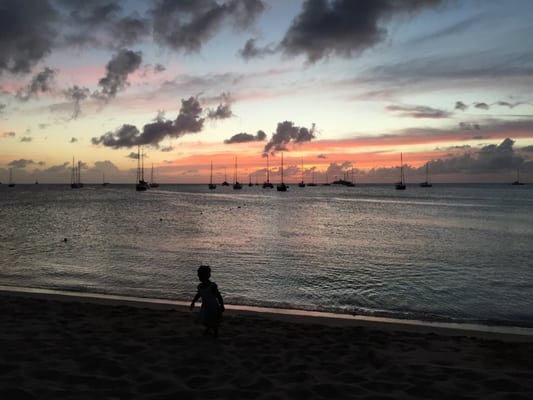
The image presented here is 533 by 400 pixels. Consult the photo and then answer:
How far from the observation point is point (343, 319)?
40.4 feet

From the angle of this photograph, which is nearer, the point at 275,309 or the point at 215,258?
the point at 275,309

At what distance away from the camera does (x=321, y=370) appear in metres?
7.14

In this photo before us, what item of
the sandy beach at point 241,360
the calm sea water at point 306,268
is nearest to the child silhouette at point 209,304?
the sandy beach at point 241,360

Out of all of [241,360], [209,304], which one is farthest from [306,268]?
[241,360]

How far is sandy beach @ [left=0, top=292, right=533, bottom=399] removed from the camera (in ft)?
20.1

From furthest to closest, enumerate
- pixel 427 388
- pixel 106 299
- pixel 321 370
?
pixel 106 299 < pixel 321 370 < pixel 427 388

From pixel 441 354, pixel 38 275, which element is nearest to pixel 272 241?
pixel 38 275

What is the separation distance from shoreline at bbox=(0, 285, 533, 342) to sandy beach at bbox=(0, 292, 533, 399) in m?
0.39

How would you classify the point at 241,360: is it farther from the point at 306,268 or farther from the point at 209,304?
the point at 306,268

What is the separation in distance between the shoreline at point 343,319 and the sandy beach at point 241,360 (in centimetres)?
39

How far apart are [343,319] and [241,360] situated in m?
5.55

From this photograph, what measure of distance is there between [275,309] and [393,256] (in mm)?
14927

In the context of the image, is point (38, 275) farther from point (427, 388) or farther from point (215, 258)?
point (427, 388)

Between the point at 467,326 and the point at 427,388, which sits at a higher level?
the point at 427,388
